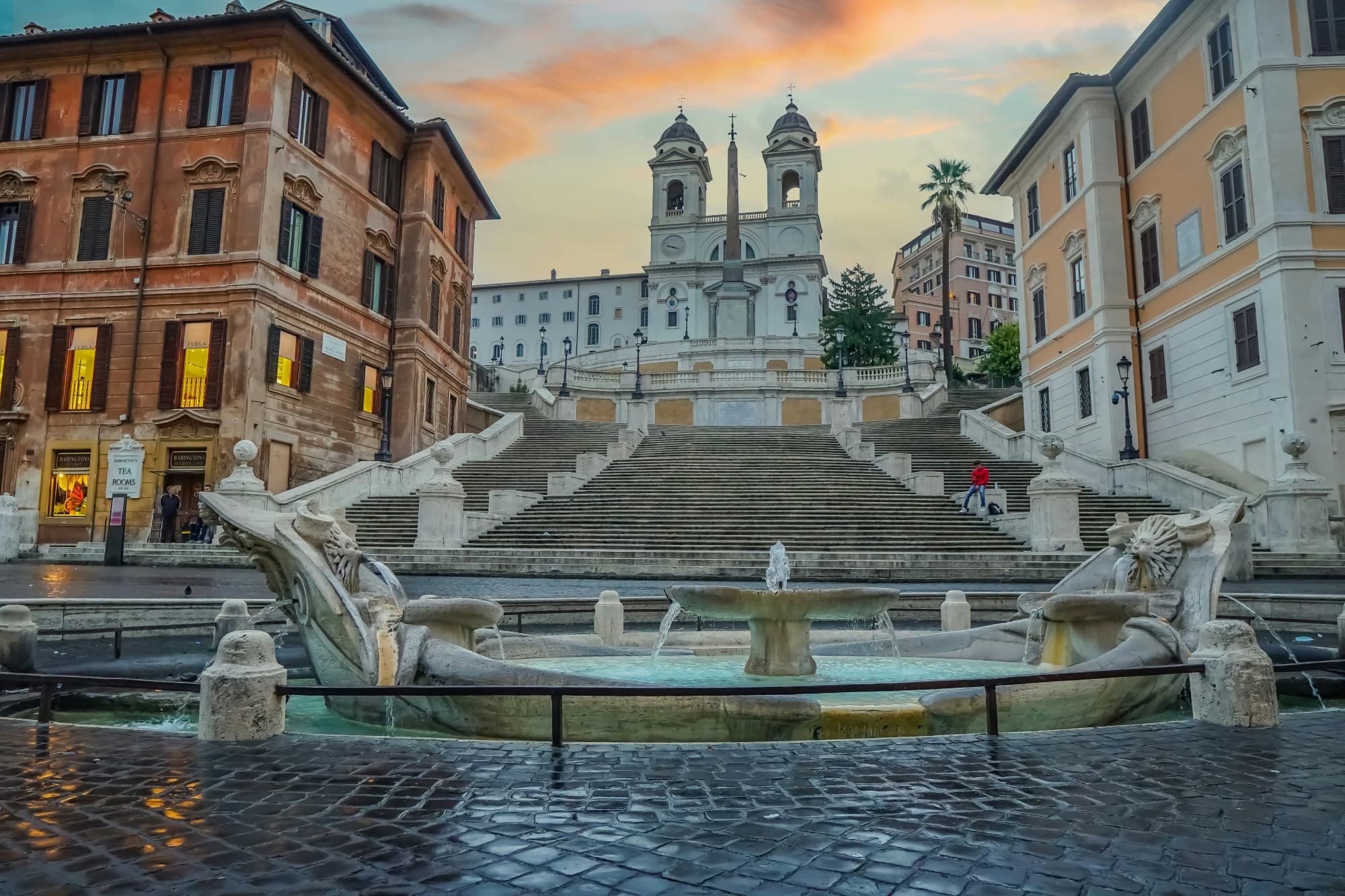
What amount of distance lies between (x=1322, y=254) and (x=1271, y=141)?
325cm

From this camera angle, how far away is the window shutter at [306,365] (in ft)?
93.9

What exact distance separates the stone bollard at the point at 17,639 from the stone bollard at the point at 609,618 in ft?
19.1

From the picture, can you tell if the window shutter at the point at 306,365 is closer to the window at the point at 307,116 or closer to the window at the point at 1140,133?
the window at the point at 307,116

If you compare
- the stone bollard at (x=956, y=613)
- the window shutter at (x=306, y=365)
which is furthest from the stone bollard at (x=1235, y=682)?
the window shutter at (x=306, y=365)

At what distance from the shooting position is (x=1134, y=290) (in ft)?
94.7

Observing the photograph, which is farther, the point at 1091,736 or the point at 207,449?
the point at 207,449

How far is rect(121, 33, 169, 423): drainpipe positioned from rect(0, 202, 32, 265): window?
4220 mm

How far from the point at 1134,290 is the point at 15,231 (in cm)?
3806

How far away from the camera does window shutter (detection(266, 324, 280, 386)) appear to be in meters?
27.1

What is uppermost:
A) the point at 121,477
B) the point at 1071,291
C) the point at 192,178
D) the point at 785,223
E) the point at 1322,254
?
the point at 785,223

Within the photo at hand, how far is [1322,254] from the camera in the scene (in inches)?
845

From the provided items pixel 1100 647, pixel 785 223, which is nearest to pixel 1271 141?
pixel 1100 647

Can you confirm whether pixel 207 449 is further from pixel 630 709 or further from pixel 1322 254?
pixel 1322 254

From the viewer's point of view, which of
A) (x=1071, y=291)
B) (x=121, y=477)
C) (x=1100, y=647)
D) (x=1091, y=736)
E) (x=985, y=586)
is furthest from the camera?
(x=1071, y=291)
